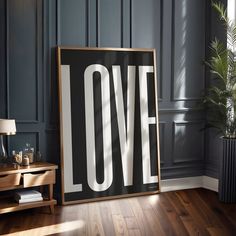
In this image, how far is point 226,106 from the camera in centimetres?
521

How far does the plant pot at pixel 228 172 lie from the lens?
16.8ft

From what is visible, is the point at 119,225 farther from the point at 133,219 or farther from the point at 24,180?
the point at 24,180

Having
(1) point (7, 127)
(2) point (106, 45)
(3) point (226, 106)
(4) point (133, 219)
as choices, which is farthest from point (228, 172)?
(1) point (7, 127)

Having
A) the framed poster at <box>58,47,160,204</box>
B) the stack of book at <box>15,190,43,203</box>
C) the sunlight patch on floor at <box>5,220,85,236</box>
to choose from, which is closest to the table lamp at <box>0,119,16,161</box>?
the stack of book at <box>15,190,43,203</box>

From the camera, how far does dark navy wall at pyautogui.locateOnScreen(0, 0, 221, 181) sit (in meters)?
4.86

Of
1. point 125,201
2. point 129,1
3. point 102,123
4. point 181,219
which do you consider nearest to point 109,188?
point 125,201

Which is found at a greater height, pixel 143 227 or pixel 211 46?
pixel 211 46

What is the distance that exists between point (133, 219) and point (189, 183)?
1582mm

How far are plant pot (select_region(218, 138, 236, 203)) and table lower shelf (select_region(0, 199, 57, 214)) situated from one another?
1.79 meters

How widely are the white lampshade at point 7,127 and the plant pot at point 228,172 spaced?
2.20 metres

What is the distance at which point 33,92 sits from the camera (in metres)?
4.95

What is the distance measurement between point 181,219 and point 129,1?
95.6 inches

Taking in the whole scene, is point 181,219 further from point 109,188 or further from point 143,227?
point 109,188

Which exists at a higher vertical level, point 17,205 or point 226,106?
point 226,106
